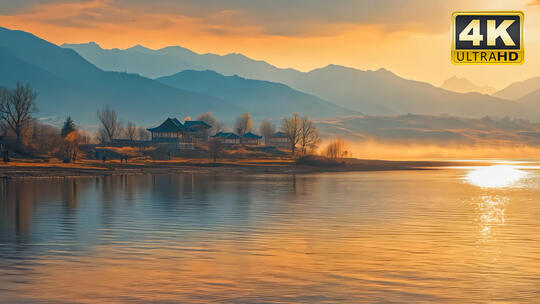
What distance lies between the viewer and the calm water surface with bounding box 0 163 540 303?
23.2m

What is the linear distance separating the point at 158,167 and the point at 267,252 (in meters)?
110

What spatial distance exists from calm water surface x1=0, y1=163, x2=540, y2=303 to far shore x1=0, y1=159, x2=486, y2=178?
50.9 meters

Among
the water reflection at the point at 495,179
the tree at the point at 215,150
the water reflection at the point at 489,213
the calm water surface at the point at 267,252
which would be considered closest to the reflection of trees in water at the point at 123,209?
the calm water surface at the point at 267,252

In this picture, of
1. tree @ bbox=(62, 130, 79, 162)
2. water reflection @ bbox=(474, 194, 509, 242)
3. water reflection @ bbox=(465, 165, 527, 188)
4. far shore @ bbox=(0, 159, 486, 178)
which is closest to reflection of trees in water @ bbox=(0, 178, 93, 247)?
far shore @ bbox=(0, 159, 486, 178)

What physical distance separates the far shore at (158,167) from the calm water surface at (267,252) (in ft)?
167

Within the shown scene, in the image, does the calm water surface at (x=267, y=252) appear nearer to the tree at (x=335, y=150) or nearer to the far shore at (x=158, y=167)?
the far shore at (x=158, y=167)

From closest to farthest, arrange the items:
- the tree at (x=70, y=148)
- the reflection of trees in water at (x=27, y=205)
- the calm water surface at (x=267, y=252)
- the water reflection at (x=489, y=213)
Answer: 1. the calm water surface at (x=267, y=252)
2. the water reflection at (x=489, y=213)
3. the reflection of trees in water at (x=27, y=205)
4. the tree at (x=70, y=148)

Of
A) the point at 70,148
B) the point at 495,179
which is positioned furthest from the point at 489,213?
the point at 70,148

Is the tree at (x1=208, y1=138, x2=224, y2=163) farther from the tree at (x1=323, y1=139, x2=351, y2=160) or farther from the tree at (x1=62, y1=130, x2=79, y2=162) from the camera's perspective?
the tree at (x1=62, y1=130, x2=79, y2=162)

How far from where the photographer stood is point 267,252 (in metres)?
32.1

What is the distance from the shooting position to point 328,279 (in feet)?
83.6

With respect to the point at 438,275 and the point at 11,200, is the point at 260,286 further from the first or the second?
the point at 11,200

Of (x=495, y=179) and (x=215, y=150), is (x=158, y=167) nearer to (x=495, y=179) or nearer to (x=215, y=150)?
(x=215, y=150)

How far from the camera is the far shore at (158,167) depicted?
11081 cm
